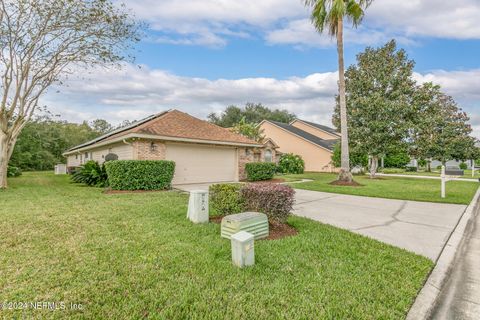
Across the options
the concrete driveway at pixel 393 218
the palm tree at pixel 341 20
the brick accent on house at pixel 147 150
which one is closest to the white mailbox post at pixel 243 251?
the concrete driveway at pixel 393 218

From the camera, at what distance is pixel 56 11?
10.5 metres

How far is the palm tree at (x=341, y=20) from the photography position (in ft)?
42.2

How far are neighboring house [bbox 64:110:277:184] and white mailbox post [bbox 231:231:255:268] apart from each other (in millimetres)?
9008

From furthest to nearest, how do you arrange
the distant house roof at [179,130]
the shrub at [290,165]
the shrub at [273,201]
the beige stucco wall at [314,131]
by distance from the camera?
the beige stucco wall at [314,131]
the shrub at [290,165]
the distant house roof at [179,130]
the shrub at [273,201]

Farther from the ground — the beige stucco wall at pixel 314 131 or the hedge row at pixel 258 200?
the beige stucco wall at pixel 314 131

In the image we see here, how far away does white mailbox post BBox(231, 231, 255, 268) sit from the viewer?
10.2ft

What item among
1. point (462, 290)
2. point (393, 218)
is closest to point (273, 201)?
point (462, 290)

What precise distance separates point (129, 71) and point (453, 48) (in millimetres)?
16789

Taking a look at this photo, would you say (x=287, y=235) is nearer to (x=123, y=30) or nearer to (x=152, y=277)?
(x=152, y=277)

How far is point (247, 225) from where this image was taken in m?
4.11

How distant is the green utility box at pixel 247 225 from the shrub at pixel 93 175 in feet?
31.4

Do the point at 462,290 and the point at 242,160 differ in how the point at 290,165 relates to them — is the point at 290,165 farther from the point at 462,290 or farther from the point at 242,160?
the point at 462,290

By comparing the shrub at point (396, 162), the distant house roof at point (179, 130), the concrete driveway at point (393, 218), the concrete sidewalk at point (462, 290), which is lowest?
the concrete sidewalk at point (462, 290)

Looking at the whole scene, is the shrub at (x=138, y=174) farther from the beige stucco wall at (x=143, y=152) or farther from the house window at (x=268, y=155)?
the house window at (x=268, y=155)
